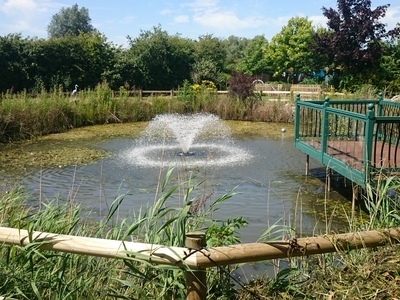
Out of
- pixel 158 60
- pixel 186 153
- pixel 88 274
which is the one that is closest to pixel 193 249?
pixel 88 274

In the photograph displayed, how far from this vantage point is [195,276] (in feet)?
6.42

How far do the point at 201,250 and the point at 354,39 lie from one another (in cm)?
2544

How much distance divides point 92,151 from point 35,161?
56.2 inches

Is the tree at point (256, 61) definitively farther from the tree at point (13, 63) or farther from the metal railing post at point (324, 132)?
the metal railing post at point (324, 132)

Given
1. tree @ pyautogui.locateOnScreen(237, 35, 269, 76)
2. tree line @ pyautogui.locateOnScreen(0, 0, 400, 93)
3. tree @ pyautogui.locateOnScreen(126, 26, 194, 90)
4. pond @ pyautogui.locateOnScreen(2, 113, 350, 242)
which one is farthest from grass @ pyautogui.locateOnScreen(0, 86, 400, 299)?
tree @ pyautogui.locateOnScreen(237, 35, 269, 76)

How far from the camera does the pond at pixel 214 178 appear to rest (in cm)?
564

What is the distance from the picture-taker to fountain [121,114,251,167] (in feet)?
29.7

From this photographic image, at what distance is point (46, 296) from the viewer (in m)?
2.40

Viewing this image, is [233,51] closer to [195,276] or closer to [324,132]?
[324,132]

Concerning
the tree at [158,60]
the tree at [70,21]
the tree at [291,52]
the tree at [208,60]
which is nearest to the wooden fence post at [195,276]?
the tree at [158,60]

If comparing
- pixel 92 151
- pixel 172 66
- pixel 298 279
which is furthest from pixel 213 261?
pixel 172 66

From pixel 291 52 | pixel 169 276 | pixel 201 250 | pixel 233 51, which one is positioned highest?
pixel 233 51

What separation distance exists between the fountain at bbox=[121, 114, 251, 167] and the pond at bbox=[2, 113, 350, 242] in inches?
0.9

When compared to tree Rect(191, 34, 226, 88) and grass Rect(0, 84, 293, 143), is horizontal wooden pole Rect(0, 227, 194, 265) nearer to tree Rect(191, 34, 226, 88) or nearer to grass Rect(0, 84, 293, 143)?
grass Rect(0, 84, 293, 143)
